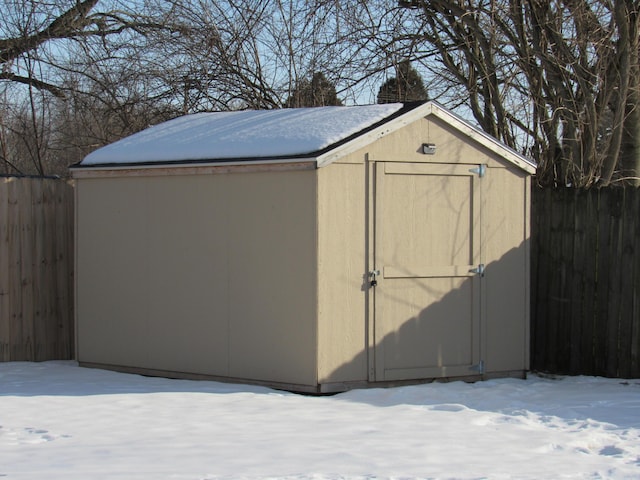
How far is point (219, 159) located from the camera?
809 cm

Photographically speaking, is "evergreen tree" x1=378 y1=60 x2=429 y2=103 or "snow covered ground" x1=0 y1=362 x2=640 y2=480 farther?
"evergreen tree" x1=378 y1=60 x2=429 y2=103

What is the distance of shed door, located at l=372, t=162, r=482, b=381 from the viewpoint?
8.02 metres

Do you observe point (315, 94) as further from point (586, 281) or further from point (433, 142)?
point (586, 281)

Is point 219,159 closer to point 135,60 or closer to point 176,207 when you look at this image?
point 176,207

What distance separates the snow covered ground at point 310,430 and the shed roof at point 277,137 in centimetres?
208

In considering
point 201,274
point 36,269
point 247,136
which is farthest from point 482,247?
point 36,269

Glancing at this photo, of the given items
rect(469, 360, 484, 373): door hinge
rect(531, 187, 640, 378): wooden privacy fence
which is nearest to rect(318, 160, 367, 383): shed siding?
rect(469, 360, 484, 373): door hinge

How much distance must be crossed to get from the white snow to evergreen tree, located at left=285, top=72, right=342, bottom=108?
418cm

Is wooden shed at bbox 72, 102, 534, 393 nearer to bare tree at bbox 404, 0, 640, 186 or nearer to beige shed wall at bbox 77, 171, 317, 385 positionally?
beige shed wall at bbox 77, 171, 317, 385

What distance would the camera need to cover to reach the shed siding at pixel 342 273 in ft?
25.3

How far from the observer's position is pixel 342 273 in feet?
25.7

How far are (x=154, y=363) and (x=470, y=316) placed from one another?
10.1 ft

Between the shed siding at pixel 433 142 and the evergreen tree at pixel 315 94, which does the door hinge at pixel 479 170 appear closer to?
the shed siding at pixel 433 142

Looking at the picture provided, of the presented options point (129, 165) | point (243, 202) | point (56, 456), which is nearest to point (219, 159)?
point (243, 202)
